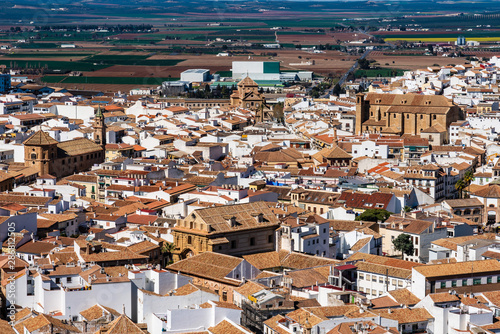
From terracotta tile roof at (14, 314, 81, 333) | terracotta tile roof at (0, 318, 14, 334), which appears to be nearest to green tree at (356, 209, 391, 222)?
terracotta tile roof at (14, 314, 81, 333)

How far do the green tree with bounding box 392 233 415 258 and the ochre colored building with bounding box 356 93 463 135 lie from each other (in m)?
26.7

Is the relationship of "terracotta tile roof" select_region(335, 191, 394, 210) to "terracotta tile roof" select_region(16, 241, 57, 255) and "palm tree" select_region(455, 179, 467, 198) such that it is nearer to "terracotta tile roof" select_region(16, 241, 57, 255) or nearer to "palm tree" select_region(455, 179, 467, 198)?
"palm tree" select_region(455, 179, 467, 198)

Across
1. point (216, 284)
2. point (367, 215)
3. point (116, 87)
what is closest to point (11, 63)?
point (116, 87)

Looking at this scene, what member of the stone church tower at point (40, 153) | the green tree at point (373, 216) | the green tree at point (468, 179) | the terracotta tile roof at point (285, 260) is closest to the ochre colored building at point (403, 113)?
the green tree at point (468, 179)

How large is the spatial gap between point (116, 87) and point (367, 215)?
67282 mm

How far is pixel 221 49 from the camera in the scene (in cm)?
14488

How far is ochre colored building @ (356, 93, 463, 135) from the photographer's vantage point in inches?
2291

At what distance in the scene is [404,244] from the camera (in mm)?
30859

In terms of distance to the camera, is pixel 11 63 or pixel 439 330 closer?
pixel 439 330

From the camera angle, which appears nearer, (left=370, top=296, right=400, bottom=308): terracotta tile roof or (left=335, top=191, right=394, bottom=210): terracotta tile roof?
(left=370, top=296, right=400, bottom=308): terracotta tile roof

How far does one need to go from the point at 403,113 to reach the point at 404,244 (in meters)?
29.0

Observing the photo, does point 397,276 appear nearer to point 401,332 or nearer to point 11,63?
point 401,332

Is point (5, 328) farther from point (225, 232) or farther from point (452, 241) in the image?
point (452, 241)

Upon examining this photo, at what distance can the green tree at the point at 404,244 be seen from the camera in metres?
30.9
